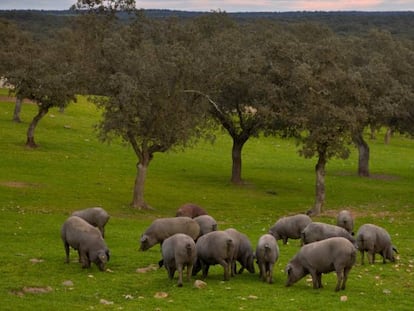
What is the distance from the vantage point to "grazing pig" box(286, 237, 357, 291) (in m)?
21.4

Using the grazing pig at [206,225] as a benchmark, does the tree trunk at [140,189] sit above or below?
below

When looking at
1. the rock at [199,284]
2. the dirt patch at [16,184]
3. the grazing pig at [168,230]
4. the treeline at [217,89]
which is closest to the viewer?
the rock at [199,284]

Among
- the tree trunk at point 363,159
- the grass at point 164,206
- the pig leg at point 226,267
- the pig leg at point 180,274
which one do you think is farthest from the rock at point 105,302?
the tree trunk at point 363,159

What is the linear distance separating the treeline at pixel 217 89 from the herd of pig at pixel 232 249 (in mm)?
14329

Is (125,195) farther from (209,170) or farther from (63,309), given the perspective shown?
(63,309)

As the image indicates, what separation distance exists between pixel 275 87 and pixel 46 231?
18.4m

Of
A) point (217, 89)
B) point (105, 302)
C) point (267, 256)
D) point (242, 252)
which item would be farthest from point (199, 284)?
point (217, 89)

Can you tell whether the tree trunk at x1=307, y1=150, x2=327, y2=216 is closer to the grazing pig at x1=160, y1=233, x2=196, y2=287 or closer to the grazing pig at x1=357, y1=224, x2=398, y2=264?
the grazing pig at x1=357, y1=224, x2=398, y2=264

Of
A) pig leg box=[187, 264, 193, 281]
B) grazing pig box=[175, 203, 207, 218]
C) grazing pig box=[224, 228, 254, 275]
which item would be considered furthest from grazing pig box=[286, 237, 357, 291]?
grazing pig box=[175, 203, 207, 218]

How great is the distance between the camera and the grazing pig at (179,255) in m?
22.2

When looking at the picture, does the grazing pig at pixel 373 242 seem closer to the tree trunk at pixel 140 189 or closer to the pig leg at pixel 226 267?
the pig leg at pixel 226 267

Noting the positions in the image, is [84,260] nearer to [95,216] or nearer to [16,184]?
[95,216]

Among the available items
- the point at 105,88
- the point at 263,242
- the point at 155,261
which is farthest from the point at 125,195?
the point at 263,242

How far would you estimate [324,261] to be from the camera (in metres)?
21.6
